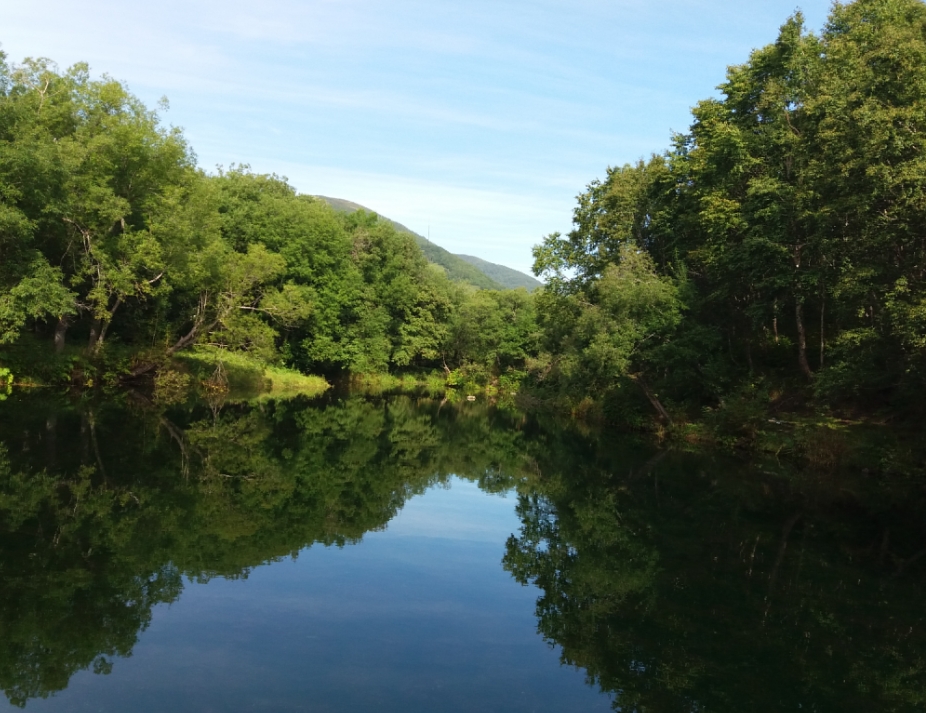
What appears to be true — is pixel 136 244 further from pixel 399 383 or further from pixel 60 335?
pixel 399 383

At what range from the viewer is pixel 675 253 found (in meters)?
35.9

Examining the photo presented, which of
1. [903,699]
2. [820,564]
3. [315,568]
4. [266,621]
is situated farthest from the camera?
[820,564]

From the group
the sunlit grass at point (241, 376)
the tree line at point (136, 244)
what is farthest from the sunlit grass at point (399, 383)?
the sunlit grass at point (241, 376)

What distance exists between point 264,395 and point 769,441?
2895 cm

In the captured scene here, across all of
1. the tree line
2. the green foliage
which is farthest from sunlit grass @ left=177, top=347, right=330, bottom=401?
the green foliage

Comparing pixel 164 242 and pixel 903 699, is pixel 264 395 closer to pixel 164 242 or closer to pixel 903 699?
pixel 164 242

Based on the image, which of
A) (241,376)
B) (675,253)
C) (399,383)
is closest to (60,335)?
(241,376)

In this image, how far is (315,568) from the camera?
1118cm

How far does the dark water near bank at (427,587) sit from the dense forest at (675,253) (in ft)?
25.7

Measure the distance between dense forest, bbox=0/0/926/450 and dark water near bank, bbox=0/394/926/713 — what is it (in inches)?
308

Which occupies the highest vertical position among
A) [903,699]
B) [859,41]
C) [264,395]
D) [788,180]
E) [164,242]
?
[859,41]

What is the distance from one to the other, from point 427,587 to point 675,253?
28725mm

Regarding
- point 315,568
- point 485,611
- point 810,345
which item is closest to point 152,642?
point 315,568

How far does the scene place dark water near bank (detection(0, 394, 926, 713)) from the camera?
7445 mm
